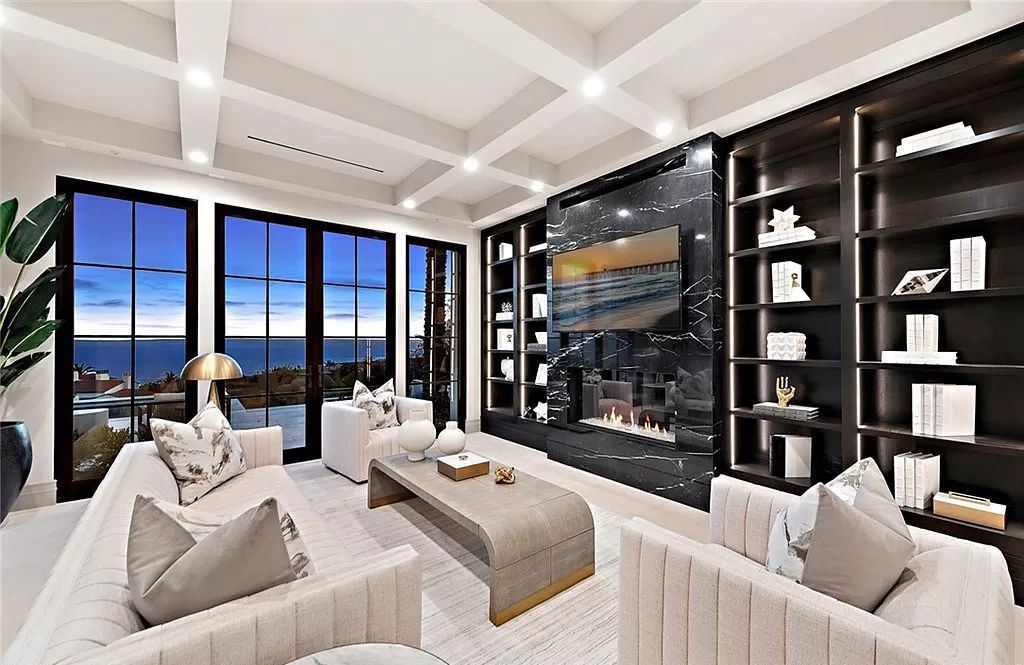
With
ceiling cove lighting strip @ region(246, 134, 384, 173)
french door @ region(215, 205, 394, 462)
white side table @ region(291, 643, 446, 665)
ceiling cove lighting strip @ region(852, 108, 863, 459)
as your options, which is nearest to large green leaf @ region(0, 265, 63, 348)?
french door @ region(215, 205, 394, 462)

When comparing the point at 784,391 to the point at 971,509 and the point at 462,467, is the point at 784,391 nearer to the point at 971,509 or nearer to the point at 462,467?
the point at 971,509

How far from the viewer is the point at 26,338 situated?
9.62 ft

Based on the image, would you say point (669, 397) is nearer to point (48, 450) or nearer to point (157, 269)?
point (157, 269)

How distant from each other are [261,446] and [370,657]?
2324mm

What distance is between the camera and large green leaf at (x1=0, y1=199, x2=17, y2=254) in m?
2.82

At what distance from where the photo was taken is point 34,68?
107 inches

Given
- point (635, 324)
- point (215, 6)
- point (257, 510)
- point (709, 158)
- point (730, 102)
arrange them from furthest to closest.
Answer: point (635, 324) → point (709, 158) → point (730, 102) → point (215, 6) → point (257, 510)

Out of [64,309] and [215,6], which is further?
[64,309]

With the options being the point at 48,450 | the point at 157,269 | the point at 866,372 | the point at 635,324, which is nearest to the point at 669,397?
the point at 635,324

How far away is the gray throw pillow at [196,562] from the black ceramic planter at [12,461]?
2619 millimetres

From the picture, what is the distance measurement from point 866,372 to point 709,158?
177 centimetres

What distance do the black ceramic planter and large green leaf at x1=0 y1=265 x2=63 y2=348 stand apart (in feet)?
1.79

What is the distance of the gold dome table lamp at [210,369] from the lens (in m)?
3.36

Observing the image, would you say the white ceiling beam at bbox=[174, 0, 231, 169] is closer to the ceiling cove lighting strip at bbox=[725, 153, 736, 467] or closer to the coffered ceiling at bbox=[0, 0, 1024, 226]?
the coffered ceiling at bbox=[0, 0, 1024, 226]
